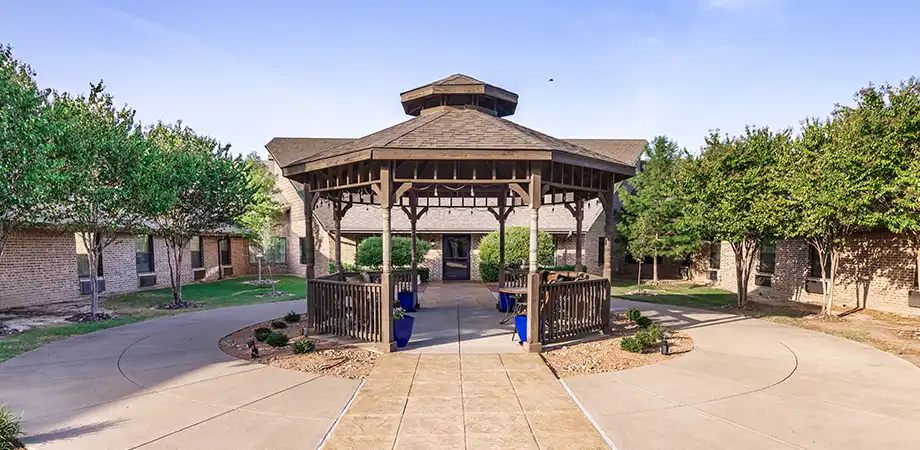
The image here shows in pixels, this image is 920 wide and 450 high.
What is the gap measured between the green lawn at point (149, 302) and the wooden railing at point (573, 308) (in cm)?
932

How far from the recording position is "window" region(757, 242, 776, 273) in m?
16.2

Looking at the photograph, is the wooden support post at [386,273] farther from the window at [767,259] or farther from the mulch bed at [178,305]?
the window at [767,259]

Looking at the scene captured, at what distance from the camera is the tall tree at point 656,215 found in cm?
1947

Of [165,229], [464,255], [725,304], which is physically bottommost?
[725,304]

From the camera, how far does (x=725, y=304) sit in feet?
46.5

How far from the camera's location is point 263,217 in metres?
22.5

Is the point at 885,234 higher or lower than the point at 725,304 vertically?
higher

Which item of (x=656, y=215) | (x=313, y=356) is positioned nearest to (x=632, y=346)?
(x=313, y=356)

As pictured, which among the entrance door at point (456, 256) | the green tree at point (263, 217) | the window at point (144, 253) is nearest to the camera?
the window at point (144, 253)

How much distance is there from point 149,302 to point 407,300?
9783 mm

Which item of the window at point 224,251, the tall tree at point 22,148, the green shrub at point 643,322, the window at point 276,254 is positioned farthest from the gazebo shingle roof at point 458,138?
the window at point 224,251

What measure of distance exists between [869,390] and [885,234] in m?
10.4

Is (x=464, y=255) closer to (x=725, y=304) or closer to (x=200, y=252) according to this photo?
(x=725, y=304)

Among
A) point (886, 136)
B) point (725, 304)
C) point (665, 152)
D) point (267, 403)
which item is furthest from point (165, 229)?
point (665, 152)
